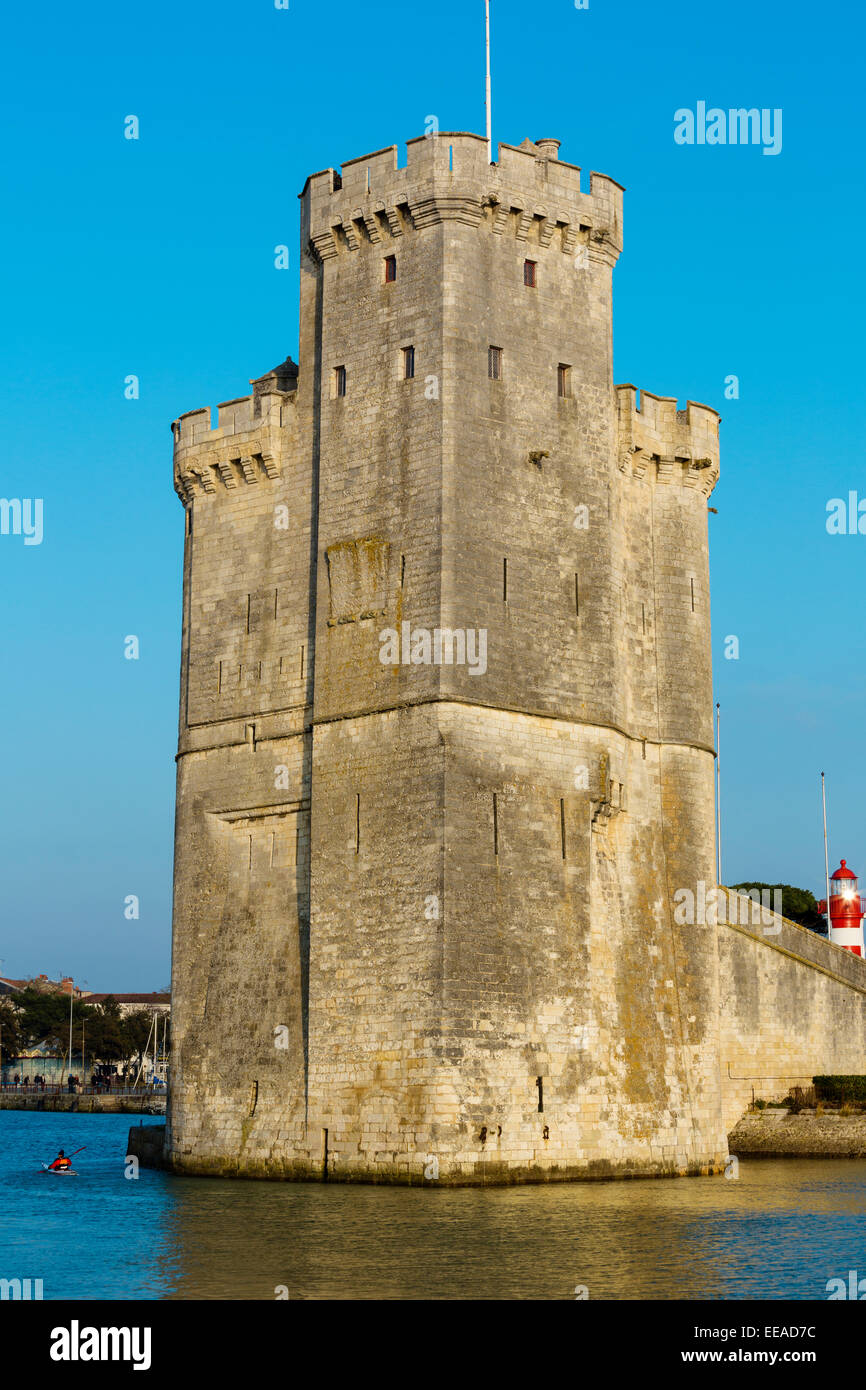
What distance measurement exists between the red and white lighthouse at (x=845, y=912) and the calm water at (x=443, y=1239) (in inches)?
617

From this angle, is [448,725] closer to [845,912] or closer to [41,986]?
[845,912]

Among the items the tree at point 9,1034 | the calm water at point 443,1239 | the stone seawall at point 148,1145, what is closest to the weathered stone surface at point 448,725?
the stone seawall at point 148,1145

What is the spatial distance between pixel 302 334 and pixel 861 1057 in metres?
21.0

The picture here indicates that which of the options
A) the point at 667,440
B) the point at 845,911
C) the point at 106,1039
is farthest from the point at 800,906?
the point at 106,1039

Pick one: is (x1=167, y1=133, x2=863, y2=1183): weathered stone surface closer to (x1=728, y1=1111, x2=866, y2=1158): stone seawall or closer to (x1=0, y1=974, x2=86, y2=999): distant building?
(x1=728, y1=1111, x2=866, y2=1158): stone seawall

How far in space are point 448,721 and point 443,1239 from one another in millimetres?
10244

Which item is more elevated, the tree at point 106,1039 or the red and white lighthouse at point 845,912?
the red and white lighthouse at point 845,912

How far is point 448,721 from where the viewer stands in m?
29.1

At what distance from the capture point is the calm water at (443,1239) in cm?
1788

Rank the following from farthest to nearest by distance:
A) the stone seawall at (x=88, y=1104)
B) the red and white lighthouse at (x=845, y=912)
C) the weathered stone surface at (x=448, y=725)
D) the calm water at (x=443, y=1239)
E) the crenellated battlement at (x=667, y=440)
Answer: the stone seawall at (x=88, y=1104) < the red and white lighthouse at (x=845, y=912) < the crenellated battlement at (x=667, y=440) < the weathered stone surface at (x=448, y=725) < the calm water at (x=443, y=1239)

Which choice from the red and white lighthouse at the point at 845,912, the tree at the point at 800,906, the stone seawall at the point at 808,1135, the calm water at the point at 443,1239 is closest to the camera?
the calm water at the point at 443,1239

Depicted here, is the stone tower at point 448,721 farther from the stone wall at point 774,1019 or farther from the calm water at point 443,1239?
the stone wall at point 774,1019

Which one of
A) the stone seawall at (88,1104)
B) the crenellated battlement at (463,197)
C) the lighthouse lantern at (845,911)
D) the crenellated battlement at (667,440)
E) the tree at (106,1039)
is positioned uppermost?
the crenellated battlement at (463,197)
